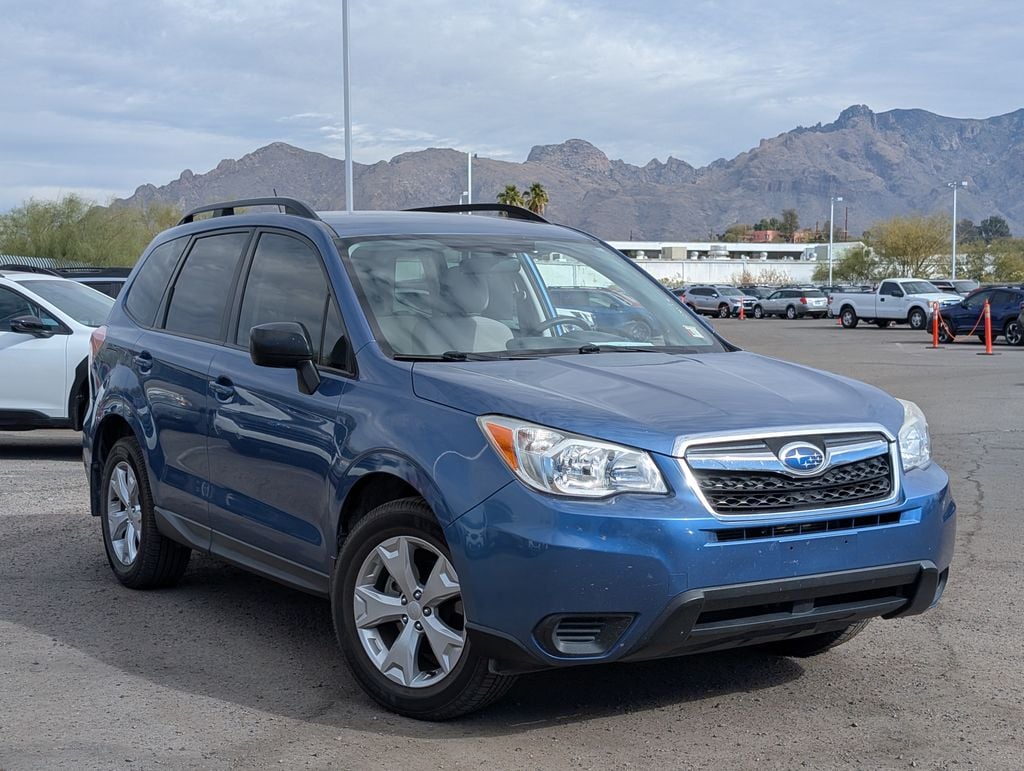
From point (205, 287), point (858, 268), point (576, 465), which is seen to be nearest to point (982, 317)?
point (205, 287)

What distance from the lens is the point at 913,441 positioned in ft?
15.7

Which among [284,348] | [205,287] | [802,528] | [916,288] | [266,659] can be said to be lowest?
[266,659]

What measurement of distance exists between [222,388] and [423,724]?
192cm

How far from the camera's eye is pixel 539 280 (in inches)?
231

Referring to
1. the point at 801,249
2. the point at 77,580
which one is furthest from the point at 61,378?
the point at 801,249

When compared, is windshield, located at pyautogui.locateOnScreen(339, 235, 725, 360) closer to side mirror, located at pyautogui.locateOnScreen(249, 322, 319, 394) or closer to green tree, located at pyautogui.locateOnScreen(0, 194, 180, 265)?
side mirror, located at pyautogui.locateOnScreen(249, 322, 319, 394)

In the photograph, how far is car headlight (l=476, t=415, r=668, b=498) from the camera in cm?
417

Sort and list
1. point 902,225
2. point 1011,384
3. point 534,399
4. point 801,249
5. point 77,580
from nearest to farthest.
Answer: point 534,399, point 77,580, point 1011,384, point 902,225, point 801,249

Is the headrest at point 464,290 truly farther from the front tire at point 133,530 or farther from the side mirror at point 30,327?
the side mirror at point 30,327

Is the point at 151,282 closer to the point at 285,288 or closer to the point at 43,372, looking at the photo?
the point at 285,288

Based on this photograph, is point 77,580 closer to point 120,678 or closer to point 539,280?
point 120,678

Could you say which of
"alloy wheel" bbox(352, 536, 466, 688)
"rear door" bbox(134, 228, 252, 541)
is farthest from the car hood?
"rear door" bbox(134, 228, 252, 541)

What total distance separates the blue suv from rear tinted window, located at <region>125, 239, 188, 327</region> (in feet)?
2.32

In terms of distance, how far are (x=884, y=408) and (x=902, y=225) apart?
10463cm
